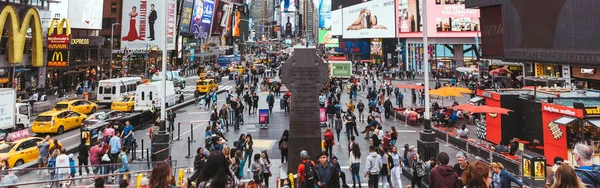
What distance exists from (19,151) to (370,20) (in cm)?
7377

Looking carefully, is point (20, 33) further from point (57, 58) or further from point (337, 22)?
point (337, 22)

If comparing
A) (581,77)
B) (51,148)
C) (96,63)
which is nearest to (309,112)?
(51,148)

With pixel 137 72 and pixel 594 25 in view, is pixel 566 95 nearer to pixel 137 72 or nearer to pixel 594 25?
pixel 594 25

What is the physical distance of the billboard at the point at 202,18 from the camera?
71375 mm

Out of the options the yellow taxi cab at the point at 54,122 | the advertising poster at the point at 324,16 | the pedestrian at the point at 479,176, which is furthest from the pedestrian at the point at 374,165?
the advertising poster at the point at 324,16

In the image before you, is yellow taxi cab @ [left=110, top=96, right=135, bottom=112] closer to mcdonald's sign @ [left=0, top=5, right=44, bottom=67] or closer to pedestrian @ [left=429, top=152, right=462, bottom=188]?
mcdonald's sign @ [left=0, top=5, right=44, bottom=67]

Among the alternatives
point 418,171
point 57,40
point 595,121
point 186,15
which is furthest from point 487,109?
point 186,15

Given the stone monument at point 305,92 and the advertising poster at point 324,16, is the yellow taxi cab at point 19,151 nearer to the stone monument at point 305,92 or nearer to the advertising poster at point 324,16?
the stone monument at point 305,92

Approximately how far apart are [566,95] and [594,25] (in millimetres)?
9024

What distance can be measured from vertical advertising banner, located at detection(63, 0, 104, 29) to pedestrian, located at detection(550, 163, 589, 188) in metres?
59.2

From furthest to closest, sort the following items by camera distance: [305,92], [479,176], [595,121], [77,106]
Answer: [77,106] < [305,92] < [595,121] < [479,176]

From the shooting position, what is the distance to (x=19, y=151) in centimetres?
1440

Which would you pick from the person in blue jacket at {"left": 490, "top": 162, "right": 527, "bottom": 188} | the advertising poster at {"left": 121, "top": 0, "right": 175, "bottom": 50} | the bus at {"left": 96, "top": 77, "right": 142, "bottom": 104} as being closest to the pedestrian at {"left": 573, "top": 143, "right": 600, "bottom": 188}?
the person in blue jacket at {"left": 490, "top": 162, "right": 527, "bottom": 188}

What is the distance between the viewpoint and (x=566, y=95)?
667 inches
